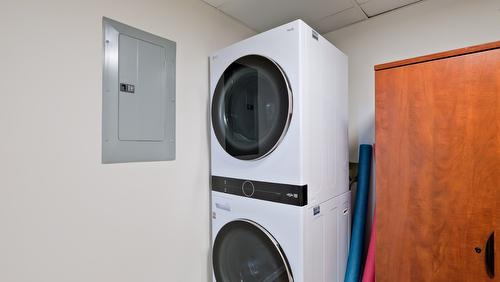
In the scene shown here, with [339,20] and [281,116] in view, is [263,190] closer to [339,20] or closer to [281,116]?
[281,116]

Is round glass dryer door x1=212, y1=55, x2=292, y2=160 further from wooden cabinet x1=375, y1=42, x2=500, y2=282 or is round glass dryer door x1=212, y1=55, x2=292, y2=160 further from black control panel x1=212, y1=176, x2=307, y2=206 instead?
wooden cabinet x1=375, y1=42, x2=500, y2=282

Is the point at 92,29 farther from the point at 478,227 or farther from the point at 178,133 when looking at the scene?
the point at 478,227

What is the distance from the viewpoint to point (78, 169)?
1196mm

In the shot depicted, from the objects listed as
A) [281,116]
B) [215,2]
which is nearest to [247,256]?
[281,116]

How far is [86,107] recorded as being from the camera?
122 cm

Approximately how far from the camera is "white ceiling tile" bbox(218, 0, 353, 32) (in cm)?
175

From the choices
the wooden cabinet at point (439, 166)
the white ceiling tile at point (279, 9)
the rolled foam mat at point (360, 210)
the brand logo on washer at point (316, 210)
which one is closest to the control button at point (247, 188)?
the brand logo on washer at point (316, 210)

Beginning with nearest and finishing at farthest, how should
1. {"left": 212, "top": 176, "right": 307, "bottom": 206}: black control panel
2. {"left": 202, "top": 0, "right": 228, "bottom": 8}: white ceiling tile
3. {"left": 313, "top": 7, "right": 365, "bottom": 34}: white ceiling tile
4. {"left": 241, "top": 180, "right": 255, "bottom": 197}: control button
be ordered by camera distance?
{"left": 212, "top": 176, "right": 307, "bottom": 206}: black control panel, {"left": 241, "top": 180, "right": 255, "bottom": 197}: control button, {"left": 202, "top": 0, "right": 228, "bottom": 8}: white ceiling tile, {"left": 313, "top": 7, "right": 365, "bottom": 34}: white ceiling tile

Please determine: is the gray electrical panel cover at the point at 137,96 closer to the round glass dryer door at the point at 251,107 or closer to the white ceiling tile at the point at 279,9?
the round glass dryer door at the point at 251,107

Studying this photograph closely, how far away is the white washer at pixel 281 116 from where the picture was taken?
4.27 ft

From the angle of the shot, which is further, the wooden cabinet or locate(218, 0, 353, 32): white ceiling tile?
locate(218, 0, 353, 32): white ceiling tile

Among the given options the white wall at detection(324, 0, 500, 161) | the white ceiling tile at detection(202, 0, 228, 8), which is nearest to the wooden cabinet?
the white wall at detection(324, 0, 500, 161)

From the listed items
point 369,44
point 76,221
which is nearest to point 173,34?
point 76,221

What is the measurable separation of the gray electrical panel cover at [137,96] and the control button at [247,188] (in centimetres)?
47
